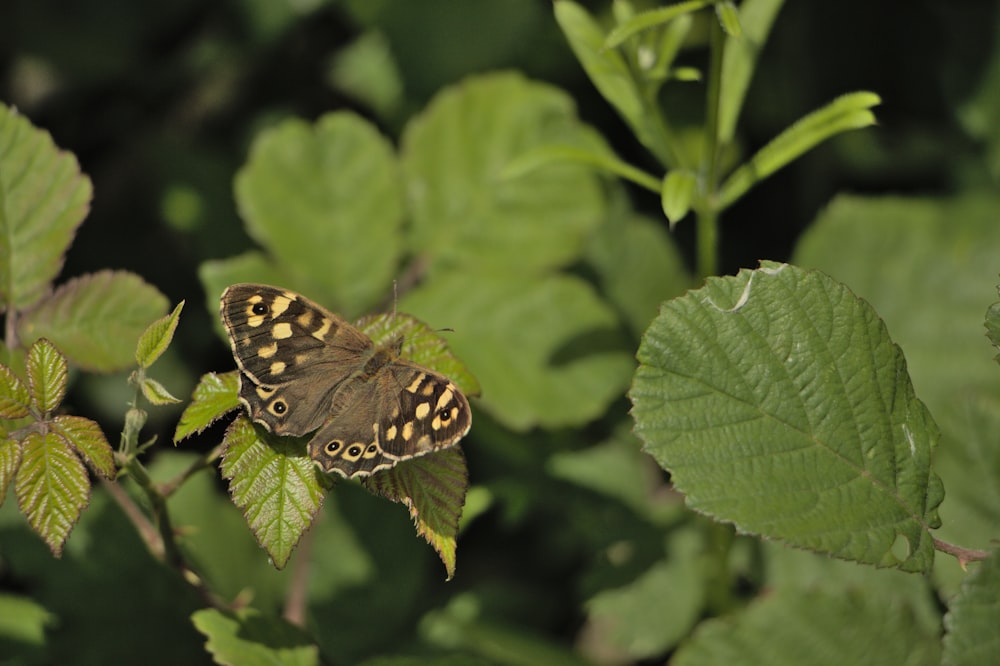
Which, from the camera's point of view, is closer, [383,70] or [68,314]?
[68,314]

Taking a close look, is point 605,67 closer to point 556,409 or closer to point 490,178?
point 490,178

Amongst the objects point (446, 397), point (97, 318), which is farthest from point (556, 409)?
point (97, 318)

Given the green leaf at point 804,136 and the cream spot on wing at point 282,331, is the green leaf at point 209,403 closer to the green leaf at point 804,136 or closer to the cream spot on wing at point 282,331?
the cream spot on wing at point 282,331

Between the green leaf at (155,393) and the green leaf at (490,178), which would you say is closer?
the green leaf at (155,393)

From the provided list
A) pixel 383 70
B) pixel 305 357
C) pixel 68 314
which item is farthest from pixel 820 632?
pixel 383 70

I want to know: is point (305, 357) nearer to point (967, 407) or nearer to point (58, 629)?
point (58, 629)

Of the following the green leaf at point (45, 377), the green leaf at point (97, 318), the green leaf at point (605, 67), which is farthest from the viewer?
the green leaf at point (605, 67)

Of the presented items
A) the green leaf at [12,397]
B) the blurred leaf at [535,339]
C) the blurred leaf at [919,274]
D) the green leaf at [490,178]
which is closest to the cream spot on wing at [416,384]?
the green leaf at [12,397]

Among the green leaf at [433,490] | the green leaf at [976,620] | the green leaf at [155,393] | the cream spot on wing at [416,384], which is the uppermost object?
the green leaf at [155,393]
